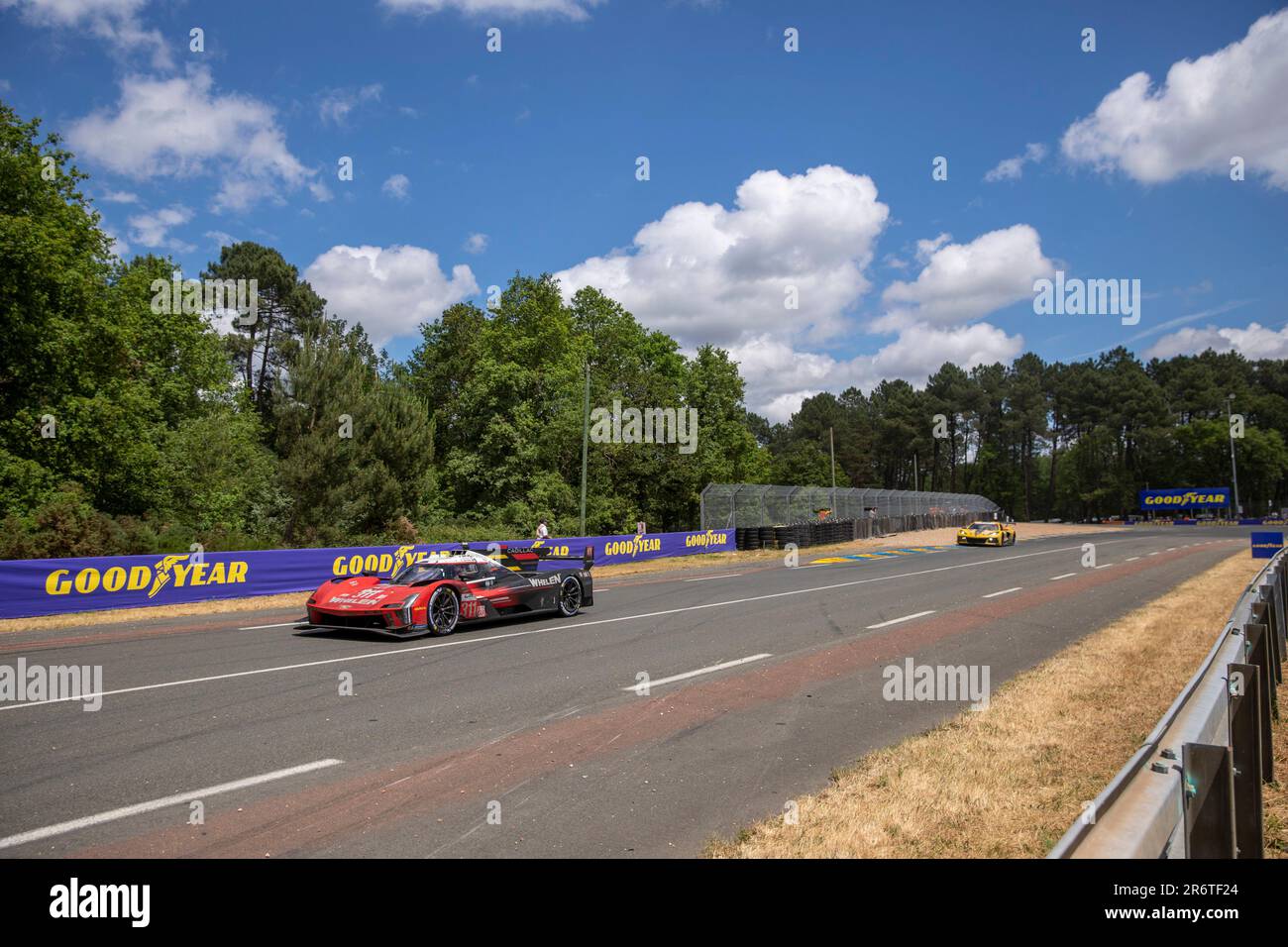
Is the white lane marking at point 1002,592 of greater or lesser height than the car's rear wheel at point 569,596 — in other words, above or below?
below

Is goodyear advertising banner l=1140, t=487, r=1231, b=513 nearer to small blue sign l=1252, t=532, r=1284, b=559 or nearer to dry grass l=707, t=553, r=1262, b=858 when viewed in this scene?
small blue sign l=1252, t=532, r=1284, b=559

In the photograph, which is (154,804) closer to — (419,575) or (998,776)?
(998,776)

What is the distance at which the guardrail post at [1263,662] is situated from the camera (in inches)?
197

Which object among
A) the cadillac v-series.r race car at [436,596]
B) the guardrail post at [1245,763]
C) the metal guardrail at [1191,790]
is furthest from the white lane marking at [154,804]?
the cadillac v-series.r race car at [436,596]

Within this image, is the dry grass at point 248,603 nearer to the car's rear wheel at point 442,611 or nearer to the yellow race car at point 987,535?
the car's rear wheel at point 442,611

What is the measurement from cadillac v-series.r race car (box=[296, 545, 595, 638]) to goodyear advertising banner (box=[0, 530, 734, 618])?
16.2 ft

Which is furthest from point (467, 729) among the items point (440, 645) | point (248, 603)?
point (248, 603)

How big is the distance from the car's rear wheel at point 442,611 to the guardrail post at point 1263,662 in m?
9.58

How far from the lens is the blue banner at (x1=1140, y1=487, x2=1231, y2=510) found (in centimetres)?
7988

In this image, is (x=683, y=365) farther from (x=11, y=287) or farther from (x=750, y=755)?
(x=750, y=755)

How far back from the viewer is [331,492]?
32719 millimetres

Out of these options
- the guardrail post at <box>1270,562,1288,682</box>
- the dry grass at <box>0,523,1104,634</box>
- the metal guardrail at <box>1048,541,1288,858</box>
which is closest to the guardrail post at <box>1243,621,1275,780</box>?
the metal guardrail at <box>1048,541,1288,858</box>

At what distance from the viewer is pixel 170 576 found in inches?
678
